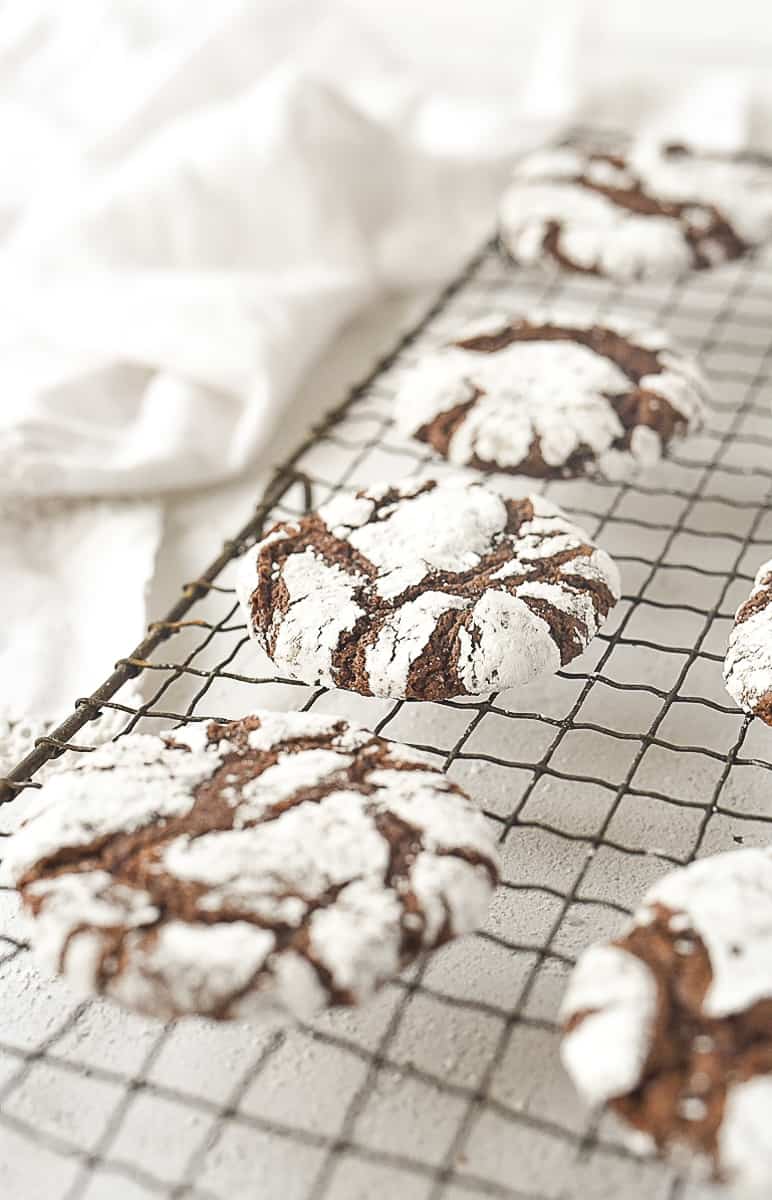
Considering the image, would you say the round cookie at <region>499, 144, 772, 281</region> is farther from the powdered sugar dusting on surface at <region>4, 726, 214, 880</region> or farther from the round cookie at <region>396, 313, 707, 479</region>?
the powdered sugar dusting on surface at <region>4, 726, 214, 880</region>

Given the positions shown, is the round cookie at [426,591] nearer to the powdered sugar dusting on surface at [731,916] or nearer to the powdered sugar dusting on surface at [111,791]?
the powdered sugar dusting on surface at [111,791]

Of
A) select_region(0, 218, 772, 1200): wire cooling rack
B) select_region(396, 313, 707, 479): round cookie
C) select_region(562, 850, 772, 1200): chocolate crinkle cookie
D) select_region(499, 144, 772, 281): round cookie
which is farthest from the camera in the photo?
select_region(499, 144, 772, 281): round cookie

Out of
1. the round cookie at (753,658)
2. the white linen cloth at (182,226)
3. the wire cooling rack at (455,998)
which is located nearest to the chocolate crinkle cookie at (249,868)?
the wire cooling rack at (455,998)

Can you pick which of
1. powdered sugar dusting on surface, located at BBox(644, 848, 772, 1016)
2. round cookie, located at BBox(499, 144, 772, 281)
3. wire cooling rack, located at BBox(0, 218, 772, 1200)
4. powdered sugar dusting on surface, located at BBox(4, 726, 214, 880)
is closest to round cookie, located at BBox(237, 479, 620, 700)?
wire cooling rack, located at BBox(0, 218, 772, 1200)

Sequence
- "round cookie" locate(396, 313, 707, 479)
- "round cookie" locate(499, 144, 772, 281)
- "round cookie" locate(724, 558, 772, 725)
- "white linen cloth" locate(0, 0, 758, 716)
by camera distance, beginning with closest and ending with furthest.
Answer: "round cookie" locate(724, 558, 772, 725)
"round cookie" locate(396, 313, 707, 479)
"white linen cloth" locate(0, 0, 758, 716)
"round cookie" locate(499, 144, 772, 281)

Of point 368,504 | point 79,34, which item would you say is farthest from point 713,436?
point 79,34

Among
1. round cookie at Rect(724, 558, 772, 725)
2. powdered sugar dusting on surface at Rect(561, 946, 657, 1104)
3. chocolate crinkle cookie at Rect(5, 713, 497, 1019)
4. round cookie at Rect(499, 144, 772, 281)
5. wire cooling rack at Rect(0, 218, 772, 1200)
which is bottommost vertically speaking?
wire cooling rack at Rect(0, 218, 772, 1200)

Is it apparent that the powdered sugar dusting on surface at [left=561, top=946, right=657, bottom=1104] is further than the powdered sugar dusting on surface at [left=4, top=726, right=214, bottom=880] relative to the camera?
No
